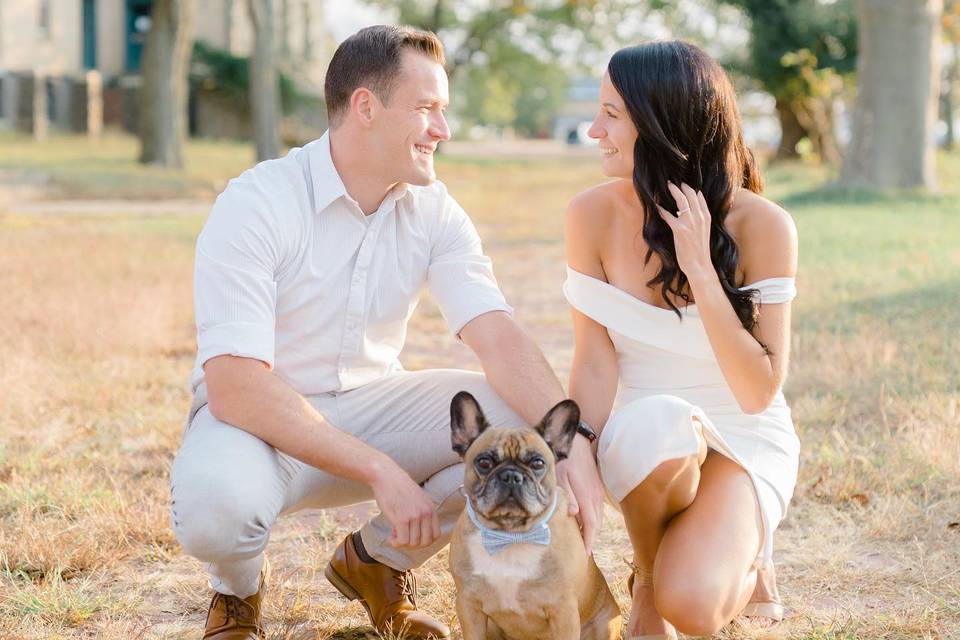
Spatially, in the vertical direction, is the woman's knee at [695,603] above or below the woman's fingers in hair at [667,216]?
below

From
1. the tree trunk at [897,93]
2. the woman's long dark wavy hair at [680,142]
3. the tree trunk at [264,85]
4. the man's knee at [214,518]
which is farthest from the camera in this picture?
the tree trunk at [264,85]

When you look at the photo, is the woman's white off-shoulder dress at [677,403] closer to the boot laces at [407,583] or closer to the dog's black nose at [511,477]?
the dog's black nose at [511,477]

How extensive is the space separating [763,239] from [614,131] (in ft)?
1.78

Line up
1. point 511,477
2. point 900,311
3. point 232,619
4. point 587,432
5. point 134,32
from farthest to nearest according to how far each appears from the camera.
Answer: point 134,32
point 900,311
point 587,432
point 232,619
point 511,477

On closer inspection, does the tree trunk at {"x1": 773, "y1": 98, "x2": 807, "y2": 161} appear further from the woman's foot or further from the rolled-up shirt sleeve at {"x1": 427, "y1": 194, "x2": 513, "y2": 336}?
the woman's foot

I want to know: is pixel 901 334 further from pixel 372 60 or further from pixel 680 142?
pixel 372 60

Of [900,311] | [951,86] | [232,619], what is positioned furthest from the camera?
[951,86]

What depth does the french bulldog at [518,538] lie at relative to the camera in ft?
9.62

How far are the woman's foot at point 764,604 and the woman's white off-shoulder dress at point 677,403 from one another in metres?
0.20

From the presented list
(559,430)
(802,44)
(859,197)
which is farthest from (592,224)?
(802,44)

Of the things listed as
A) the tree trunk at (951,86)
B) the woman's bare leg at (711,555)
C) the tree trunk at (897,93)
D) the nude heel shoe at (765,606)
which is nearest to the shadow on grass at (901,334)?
the nude heel shoe at (765,606)

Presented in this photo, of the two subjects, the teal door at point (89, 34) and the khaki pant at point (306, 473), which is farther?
the teal door at point (89, 34)

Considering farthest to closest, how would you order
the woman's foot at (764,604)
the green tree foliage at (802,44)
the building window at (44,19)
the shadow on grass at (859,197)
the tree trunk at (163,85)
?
the building window at (44,19)
the green tree foliage at (802,44)
the tree trunk at (163,85)
the shadow on grass at (859,197)
the woman's foot at (764,604)

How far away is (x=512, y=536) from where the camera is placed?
297 centimetres
